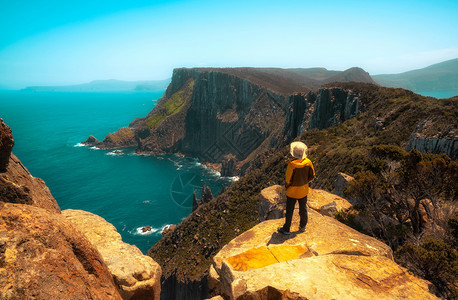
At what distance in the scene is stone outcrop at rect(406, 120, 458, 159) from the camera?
93.9 ft

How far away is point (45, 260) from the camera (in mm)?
6766

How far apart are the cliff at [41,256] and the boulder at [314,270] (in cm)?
395

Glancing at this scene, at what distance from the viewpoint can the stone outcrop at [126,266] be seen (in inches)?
385

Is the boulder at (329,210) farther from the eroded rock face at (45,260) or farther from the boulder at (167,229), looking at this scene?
the boulder at (167,229)

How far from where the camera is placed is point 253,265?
9383 mm

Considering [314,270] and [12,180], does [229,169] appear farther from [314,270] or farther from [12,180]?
[12,180]

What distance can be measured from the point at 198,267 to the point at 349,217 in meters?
41.8

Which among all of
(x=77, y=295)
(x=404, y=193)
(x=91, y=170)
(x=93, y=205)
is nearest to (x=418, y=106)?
(x=404, y=193)

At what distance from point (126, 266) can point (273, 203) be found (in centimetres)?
1469

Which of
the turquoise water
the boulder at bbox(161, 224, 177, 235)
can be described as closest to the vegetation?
the boulder at bbox(161, 224, 177, 235)

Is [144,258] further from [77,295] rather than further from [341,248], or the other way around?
[341,248]

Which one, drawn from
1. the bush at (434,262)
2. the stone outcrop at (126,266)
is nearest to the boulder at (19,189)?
the stone outcrop at (126,266)

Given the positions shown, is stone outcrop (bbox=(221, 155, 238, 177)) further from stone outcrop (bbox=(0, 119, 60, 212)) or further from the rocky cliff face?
stone outcrop (bbox=(0, 119, 60, 212))

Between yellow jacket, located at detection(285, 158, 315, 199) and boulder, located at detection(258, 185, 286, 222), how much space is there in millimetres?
8978
